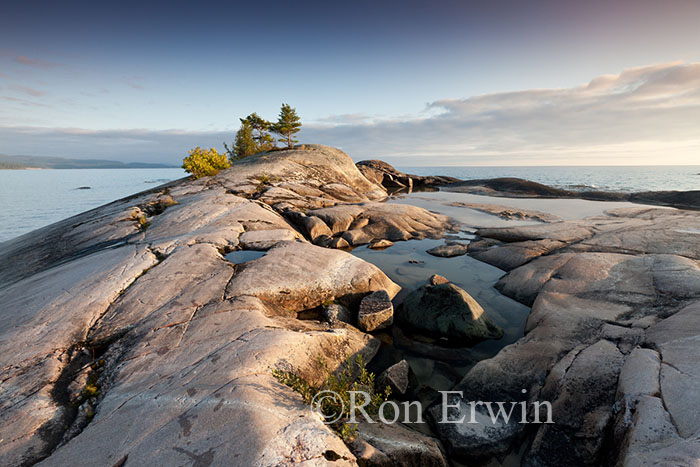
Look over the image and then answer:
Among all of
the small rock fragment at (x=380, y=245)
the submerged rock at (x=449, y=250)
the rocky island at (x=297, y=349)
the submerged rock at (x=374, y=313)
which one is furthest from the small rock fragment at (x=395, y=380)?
the small rock fragment at (x=380, y=245)

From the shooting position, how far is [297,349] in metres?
5.62

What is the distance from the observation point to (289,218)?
16.6 meters

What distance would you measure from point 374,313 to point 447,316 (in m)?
2.20

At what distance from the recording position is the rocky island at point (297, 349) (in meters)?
3.80

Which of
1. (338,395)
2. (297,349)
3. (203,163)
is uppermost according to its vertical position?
(203,163)

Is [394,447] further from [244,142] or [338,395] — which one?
[244,142]

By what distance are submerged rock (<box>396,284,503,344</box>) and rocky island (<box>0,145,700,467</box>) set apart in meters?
0.04

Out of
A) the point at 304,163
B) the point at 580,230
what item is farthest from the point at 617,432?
the point at 304,163

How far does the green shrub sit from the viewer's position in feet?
70.7

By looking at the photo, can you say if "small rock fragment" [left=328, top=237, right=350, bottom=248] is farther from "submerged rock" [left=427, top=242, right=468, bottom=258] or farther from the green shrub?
the green shrub

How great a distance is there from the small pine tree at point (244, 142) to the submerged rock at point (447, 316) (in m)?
33.0

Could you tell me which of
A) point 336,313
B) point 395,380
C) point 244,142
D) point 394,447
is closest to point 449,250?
point 336,313

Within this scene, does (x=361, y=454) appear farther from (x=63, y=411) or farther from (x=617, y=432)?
→ (x=63, y=411)

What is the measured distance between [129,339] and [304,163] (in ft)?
73.8
